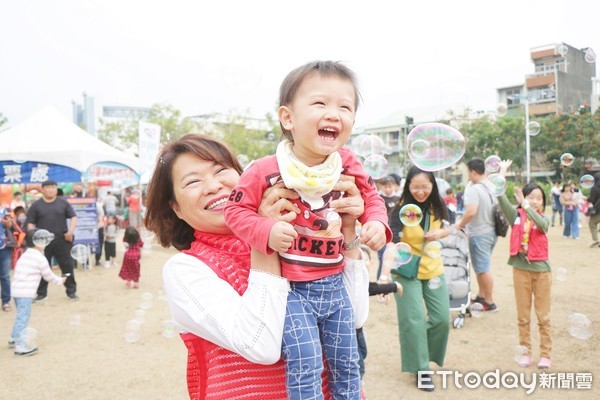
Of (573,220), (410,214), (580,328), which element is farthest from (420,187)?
(573,220)

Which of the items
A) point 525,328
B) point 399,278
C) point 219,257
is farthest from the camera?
point 525,328

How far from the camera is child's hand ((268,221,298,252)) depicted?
139 cm

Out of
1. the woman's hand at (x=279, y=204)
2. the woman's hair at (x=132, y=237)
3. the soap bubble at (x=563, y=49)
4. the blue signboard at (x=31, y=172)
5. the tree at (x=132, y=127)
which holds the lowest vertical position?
the woman's hair at (x=132, y=237)

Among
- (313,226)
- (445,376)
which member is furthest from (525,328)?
(313,226)

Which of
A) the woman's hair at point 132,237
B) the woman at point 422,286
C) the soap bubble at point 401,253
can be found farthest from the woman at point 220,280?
the woman's hair at point 132,237

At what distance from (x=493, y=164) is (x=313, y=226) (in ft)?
16.9

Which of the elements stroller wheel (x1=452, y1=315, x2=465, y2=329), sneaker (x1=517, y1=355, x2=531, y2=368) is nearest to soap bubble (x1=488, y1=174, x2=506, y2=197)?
sneaker (x1=517, y1=355, x2=531, y2=368)

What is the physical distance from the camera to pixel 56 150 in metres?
10.3

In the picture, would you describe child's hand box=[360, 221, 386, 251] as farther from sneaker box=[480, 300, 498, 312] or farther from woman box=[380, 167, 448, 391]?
sneaker box=[480, 300, 498, 312]

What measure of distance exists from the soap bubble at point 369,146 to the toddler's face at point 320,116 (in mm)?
4119

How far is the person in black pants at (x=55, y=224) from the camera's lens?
28.1ft

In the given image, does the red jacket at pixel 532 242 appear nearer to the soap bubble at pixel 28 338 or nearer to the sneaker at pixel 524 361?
the sneaker at pixel 524 361

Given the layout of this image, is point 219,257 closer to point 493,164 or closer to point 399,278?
point 399,278

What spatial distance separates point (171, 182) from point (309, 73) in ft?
2.08
